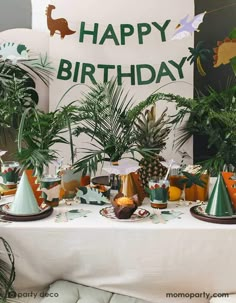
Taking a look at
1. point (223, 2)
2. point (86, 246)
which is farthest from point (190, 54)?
point (86, 246)

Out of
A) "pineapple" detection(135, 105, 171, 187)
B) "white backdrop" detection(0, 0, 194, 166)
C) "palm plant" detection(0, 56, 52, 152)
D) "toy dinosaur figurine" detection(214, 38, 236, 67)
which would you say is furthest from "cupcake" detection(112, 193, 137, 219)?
"toy dinosaur figurine" detection(214, 38, 236, 67)

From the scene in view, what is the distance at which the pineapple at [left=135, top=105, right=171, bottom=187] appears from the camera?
184cm

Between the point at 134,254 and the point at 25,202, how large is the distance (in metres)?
0.51

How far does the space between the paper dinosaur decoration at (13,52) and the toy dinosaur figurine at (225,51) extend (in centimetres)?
123

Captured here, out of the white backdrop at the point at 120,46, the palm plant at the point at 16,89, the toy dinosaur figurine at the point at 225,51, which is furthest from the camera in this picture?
the white backdrop at the point at 120,46

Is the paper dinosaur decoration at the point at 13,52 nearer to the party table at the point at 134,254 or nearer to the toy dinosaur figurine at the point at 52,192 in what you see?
the toy dinosaur figurine at the point at 52,192

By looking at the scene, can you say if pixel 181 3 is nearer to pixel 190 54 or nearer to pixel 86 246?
pixel 190 54

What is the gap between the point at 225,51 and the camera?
2199 mm

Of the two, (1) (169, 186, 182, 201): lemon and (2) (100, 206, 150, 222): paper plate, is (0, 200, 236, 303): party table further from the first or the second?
(1) (169, 186, 182, 201): lemon

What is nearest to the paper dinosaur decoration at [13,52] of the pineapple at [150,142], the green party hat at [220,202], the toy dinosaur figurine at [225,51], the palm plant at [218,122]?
the pineapple at [150,142]

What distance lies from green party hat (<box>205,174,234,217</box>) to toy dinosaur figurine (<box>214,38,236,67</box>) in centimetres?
97

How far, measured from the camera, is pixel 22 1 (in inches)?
105

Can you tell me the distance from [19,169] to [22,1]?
4.73 ft

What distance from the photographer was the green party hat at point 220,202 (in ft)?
4.99
